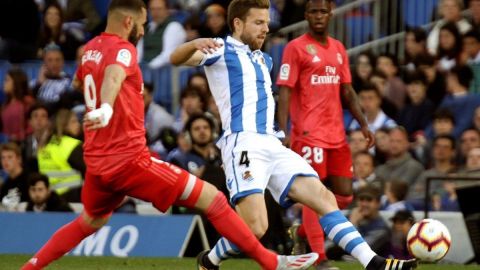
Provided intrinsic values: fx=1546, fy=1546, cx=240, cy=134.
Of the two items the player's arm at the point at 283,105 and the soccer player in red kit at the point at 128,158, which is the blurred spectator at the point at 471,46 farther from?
the soccer player in red kit at the point at 128,158

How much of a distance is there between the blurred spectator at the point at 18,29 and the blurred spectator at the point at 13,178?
3.89 m

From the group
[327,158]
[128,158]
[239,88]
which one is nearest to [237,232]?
[128,158]

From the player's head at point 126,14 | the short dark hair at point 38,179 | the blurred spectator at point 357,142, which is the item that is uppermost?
the player's head at point 126,14

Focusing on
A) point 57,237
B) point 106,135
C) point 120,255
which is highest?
point 106,135

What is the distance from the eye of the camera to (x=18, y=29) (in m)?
22.6

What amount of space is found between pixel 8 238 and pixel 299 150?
379cm

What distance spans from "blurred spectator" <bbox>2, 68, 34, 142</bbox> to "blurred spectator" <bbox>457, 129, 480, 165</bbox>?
6.33 meters

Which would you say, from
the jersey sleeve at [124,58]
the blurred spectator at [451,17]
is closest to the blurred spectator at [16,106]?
the blurred spectator at [451,17]

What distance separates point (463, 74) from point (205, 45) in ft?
22.5

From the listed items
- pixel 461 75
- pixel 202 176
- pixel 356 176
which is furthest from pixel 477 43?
pixel 202 176

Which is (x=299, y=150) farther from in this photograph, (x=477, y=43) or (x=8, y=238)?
(x=477, y=43)

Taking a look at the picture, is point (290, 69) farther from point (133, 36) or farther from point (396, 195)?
point (396, 195)

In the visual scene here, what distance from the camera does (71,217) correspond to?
16.2 metres

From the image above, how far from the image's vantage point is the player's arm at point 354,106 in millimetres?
14039
